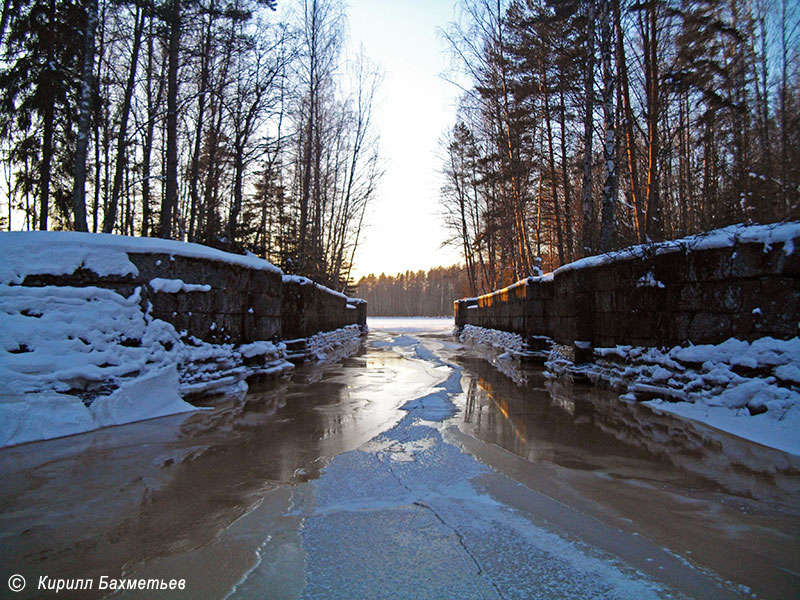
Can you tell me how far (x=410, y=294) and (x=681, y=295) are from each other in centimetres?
10402

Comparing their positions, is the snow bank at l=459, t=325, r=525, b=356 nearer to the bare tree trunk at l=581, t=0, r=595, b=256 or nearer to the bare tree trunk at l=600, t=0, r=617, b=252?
the bare tree trunk at l=581, t=0, r=595, b=256

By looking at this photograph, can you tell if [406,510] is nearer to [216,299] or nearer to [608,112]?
[216,299]

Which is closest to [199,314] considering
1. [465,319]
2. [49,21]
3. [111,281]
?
[111,281]

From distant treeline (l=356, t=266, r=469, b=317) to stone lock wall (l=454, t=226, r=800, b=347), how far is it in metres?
87.2

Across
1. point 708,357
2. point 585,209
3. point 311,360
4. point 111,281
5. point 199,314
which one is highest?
point 585,209

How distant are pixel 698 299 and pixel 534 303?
5.90 meters

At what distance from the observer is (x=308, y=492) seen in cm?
270

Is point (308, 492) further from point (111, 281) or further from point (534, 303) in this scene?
point (534, 303)

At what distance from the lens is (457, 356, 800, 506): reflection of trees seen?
2.98 m

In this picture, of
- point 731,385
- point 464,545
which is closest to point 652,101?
point 731,385

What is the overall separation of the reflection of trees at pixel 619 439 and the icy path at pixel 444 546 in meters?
1.02

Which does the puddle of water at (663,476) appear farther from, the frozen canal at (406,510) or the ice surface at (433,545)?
the ice surface at (433,545)

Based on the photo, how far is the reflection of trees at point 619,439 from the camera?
9.77 feet

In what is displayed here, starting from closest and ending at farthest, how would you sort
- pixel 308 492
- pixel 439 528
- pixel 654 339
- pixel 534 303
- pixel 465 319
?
pixel 439 528 → pixel 308 492 → pixel 654 339 → pixel 534 303 → pixel 465 319
